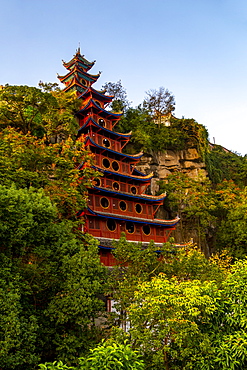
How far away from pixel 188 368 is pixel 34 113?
14596mm

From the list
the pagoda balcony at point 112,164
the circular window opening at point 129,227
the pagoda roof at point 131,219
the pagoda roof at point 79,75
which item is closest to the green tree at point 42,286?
the pagoda roof at point 131,219

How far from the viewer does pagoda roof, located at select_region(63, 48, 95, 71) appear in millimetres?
30531

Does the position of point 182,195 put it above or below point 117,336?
above

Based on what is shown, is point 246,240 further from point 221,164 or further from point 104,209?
point 221,164

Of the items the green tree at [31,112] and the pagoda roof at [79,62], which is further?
the pagoda roof at [79,62]

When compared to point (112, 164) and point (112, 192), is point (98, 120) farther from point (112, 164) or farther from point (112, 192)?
point (112, 192)

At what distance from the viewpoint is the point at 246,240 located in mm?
26656

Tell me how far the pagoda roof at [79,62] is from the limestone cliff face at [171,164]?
10372mm

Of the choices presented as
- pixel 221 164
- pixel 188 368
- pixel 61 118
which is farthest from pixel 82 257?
pixel 221 164

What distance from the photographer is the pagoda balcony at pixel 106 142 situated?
2507 centimetres

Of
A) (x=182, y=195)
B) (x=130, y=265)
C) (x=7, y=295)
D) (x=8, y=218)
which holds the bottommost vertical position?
(x=7, y=295)

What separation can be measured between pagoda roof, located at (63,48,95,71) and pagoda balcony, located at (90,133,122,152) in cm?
951

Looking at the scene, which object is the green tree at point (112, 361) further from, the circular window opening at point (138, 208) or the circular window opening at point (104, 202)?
the circular window opening at point (138, 208)

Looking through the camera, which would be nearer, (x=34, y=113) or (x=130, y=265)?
(x=130, y=265)
